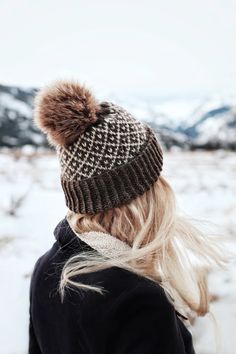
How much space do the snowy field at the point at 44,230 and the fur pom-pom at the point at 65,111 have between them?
1.92 ft

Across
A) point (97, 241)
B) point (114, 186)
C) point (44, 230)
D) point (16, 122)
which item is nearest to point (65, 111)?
point (114, 186)

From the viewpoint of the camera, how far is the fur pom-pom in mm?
1283

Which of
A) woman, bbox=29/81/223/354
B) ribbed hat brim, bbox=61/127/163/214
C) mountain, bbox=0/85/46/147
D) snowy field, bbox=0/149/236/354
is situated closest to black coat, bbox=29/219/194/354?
woman, bbox=29/81/223/354

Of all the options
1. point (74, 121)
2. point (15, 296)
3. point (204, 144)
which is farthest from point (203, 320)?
point (204, 144)

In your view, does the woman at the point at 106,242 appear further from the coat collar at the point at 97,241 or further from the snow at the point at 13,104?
the snow at the point at 13,104

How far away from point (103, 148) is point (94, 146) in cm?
3

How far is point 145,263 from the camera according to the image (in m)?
1.34

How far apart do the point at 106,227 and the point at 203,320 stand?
1537 millimetres

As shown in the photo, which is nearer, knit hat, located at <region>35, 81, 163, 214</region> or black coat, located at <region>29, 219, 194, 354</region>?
black coat, located at <region>29, 219, 194, 354</region>

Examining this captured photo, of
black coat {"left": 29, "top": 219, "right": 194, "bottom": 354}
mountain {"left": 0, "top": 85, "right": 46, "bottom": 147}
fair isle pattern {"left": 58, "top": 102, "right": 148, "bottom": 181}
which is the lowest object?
mountain {"left": 0, "top": 85, "right": 46, "bottom": 147}

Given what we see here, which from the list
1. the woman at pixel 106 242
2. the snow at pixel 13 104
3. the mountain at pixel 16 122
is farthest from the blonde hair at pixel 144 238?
the snow at pixel 13 104

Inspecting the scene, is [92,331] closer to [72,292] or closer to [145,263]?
[72,292]

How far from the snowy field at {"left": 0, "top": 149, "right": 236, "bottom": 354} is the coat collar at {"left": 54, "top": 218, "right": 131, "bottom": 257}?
566 mm

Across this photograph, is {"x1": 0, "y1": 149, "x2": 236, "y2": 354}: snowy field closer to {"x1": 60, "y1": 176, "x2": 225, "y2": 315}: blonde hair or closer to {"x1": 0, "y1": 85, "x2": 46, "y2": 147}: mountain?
{"x1": 60, "y1": 176, "x2": 225, "y2": 315}: blonde hair
